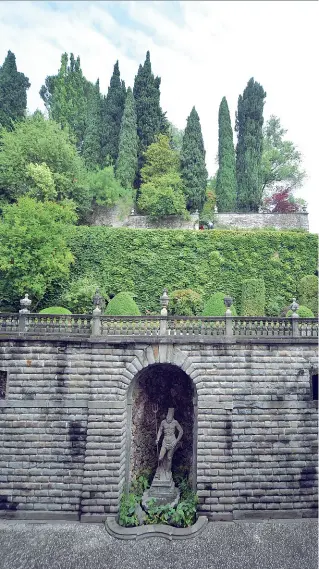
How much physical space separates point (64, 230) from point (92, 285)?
390 centimetres

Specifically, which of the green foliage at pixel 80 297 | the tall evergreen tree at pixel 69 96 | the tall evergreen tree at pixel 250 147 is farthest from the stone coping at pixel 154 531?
the tall evergreen tree at pixel 69 96

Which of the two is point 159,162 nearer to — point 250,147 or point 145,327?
point 250,147

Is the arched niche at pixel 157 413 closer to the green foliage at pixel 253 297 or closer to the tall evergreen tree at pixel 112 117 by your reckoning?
the green foliage at pixel 253 297

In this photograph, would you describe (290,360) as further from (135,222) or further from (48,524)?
(135,222)

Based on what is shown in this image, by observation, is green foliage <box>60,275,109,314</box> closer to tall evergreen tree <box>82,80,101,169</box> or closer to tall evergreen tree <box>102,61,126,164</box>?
tall evergreen tree <box>82,80,101,169</box>

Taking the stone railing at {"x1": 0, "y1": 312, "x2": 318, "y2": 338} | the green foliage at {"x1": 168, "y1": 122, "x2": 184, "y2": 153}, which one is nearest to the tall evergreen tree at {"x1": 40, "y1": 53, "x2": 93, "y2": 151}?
the green foliage at {"x1": 168, "y1": 122, "x2": 184, "y2": 153}

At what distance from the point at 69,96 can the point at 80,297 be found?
1119 inches

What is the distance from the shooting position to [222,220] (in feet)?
95.5

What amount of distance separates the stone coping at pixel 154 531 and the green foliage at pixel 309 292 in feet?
45.8

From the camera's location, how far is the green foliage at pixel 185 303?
19922 mm

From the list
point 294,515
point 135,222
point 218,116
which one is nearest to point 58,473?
point 294,515

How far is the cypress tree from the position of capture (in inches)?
1254

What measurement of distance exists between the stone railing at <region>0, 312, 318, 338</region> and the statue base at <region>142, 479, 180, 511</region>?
6.33 m

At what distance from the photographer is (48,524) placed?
1295 centimetres
